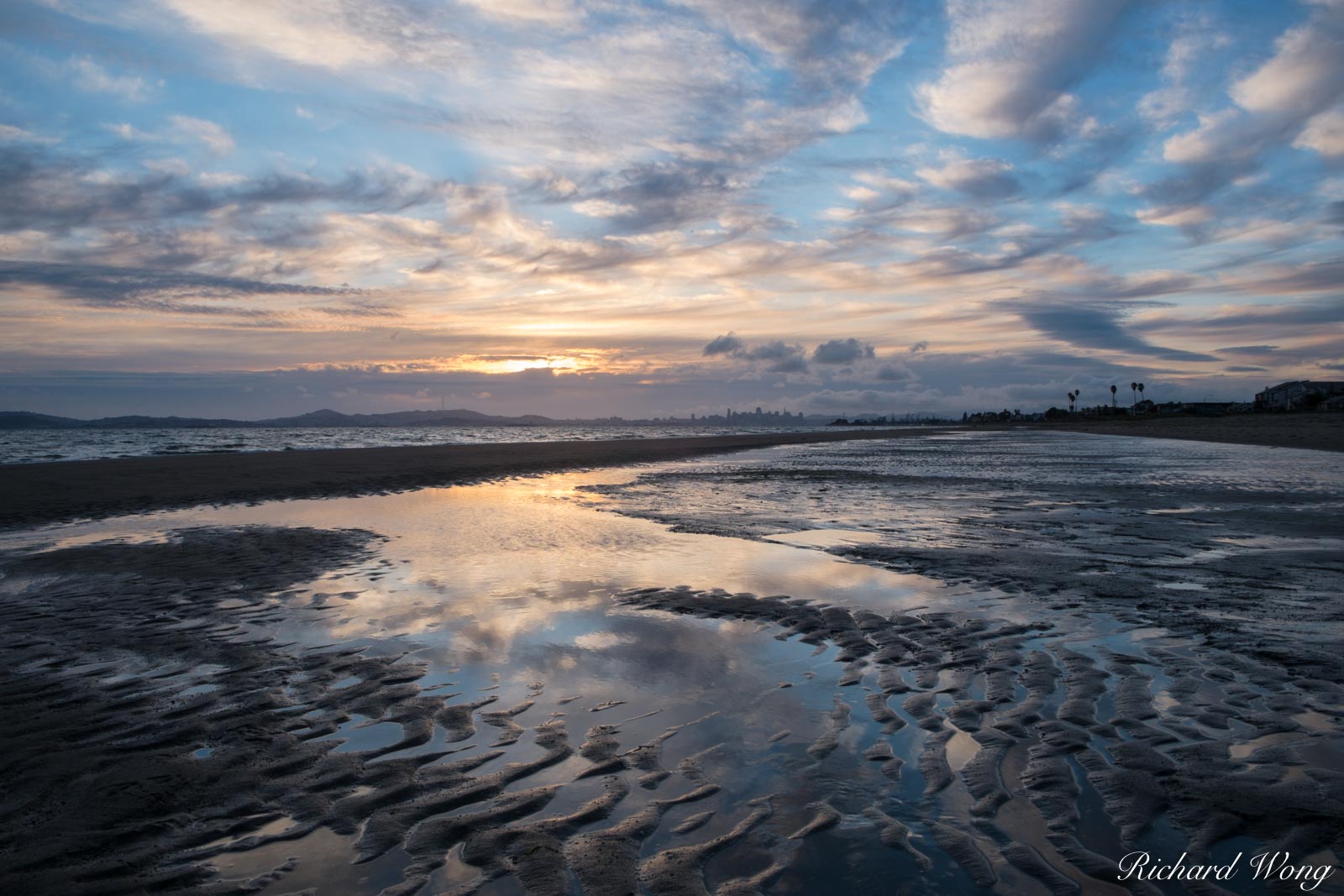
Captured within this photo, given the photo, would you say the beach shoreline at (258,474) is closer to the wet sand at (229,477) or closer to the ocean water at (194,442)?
the wet sand at (229,477)

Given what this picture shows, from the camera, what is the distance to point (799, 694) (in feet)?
19.1

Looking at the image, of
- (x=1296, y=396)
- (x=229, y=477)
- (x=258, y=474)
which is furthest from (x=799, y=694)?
(x=1296, y=396)

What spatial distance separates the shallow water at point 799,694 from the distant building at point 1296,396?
15201 cm

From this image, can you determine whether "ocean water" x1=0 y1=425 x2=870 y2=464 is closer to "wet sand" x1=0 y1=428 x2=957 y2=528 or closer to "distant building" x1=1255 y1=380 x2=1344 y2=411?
"wet sand" x1=0 y1=428 x2=957 y2=528

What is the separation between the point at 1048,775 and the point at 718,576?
6244 mm

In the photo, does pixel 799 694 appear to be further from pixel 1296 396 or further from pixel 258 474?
pixel 1296 396

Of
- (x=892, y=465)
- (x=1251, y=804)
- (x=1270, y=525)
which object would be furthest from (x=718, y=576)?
(x=892, y=465)

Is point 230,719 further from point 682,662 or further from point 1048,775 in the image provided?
point 1048,775

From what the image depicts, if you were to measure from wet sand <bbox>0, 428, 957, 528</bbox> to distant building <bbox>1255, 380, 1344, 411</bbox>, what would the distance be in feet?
460

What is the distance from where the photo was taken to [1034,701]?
553cm

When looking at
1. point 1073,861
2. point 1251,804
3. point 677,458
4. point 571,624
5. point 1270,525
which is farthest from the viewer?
point 677,458

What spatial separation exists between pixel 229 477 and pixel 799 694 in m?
28.1


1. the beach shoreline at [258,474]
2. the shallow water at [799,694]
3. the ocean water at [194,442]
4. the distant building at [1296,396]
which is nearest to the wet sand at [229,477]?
the beach shoreline at [258,474]

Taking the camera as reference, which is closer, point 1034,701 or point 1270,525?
point 1034,701
